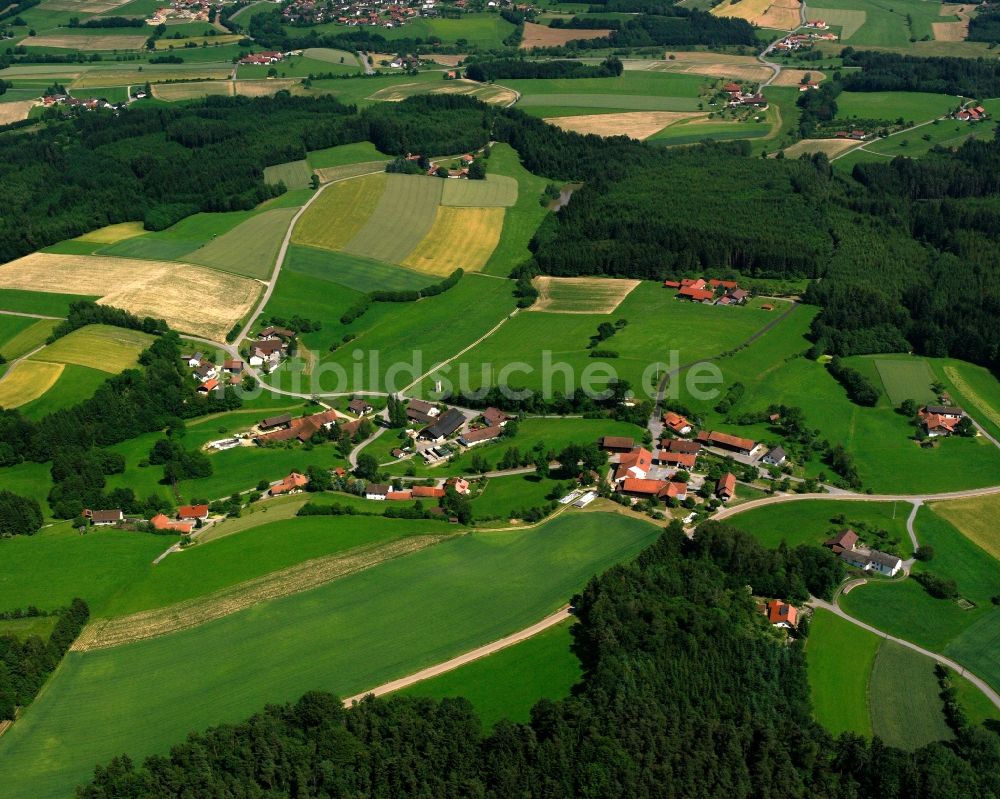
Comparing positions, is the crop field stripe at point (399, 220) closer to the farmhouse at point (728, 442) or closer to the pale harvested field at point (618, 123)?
the pale harvested field at point (618, 123)

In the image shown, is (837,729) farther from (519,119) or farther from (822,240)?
(519,119)

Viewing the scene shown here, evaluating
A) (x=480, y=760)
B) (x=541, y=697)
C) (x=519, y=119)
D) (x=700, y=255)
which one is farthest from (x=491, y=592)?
(x=519, y=119)

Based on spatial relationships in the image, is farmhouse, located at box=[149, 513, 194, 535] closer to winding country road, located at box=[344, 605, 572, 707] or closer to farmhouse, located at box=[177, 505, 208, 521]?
farmhouse, located at box=[177, 505, 208, 521]

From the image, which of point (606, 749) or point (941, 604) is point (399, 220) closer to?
point (941, 604)

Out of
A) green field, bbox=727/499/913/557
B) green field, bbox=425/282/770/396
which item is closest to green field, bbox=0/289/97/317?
green field, bbox=425/282/770/396

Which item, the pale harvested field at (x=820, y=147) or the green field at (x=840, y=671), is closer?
the green field at (x=840, y=671)

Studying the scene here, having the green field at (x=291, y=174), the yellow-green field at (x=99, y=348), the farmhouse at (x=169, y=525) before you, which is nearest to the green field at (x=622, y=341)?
the yellow-green field at (x=99, y=348)
